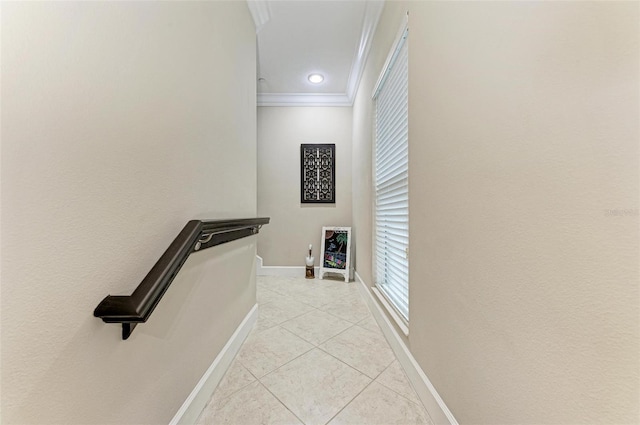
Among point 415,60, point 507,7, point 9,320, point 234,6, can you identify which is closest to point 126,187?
point 9,320

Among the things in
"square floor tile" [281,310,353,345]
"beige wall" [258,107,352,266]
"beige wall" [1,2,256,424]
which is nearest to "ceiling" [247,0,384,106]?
"beige wall" [258,107,352,266]

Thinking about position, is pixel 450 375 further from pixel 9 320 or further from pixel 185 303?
pixel 9 320

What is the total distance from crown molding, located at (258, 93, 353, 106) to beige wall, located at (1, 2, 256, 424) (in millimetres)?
2576

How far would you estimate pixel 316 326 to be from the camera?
80.0 inches

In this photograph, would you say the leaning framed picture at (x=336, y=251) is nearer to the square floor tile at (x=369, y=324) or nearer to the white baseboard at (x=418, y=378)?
the square floor tile at (x=369, y=324)

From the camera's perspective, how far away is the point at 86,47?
2.02 ft

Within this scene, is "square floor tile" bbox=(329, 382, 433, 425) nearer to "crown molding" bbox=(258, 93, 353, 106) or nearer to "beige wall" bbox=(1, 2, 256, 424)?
"beige wall" bbox=(1, 2, 256, 424)

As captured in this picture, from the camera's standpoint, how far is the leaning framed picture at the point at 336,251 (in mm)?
3432

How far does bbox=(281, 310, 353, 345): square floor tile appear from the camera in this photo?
186 centimetres

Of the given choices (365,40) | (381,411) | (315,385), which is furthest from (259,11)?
(381,411)

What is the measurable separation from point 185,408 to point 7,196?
995 mm

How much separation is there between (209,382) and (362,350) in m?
0.93

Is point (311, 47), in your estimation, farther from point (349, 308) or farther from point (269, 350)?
point (269, 350)

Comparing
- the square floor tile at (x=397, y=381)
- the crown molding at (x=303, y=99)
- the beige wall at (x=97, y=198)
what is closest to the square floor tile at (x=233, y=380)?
the beige wall at (x=97, y=198)
